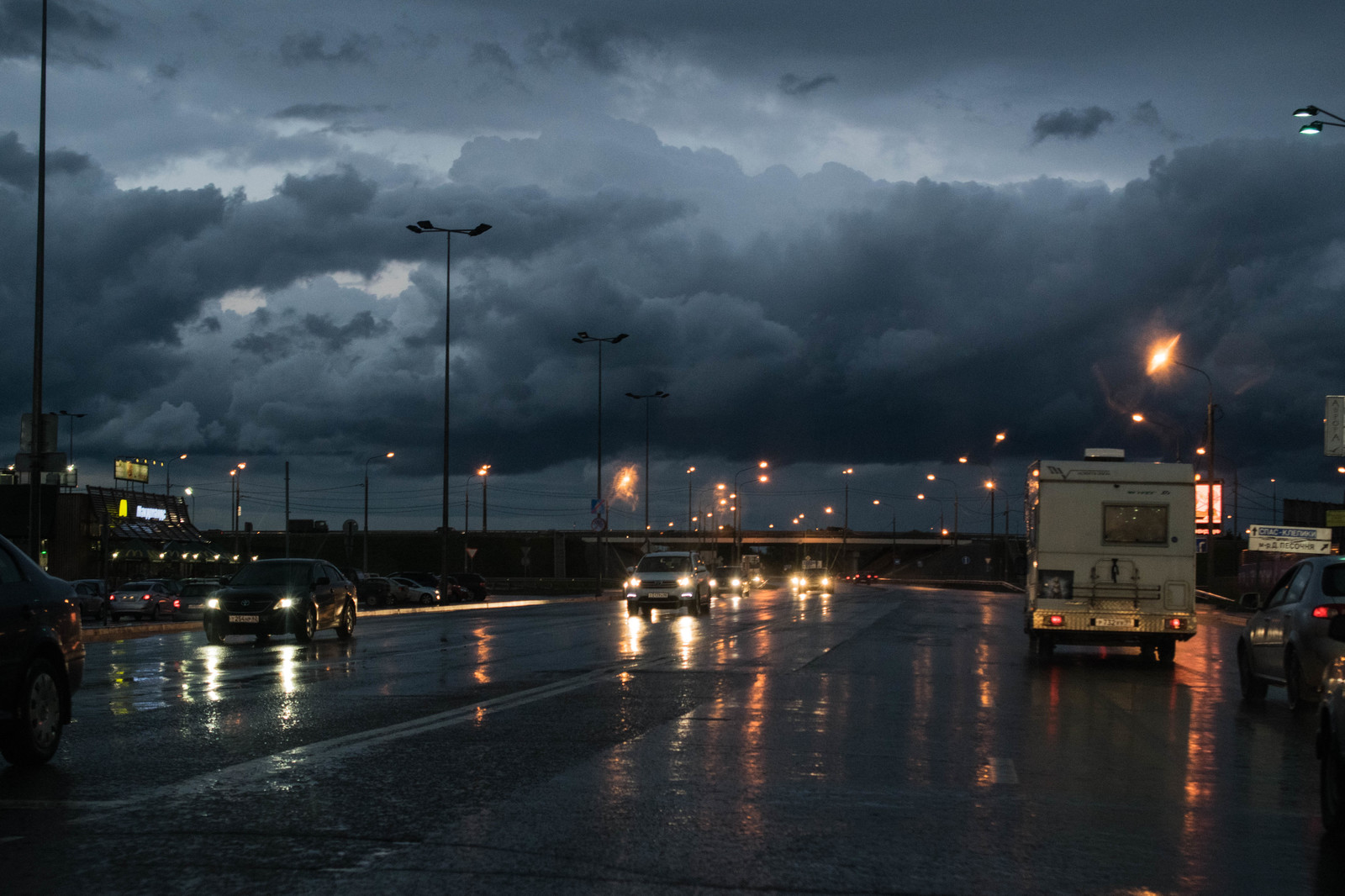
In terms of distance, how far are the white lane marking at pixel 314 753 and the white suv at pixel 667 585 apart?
23178mm

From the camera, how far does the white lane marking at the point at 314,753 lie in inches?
311

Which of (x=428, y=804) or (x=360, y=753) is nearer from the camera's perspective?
(x=428, y=804)

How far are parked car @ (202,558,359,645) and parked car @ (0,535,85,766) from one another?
15098 mm

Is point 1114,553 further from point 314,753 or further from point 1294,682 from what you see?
point 314,753

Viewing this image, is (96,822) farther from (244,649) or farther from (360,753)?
(244,649)

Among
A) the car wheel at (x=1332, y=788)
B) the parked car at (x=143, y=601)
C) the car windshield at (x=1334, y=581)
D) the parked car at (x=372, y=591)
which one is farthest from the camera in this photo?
the parked car at (x=372, y=591)

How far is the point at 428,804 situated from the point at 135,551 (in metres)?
72.6

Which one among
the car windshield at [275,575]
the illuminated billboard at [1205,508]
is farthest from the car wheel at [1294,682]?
the illuminated billboard at [1205,508]

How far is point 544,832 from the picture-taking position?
6.88m

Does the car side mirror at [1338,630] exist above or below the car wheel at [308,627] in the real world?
above

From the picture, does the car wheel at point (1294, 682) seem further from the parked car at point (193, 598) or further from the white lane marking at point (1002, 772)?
the parked car at point (193, 598)

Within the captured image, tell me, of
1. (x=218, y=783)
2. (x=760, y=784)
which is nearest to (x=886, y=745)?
(x=760, y=784)

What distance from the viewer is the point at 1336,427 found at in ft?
135

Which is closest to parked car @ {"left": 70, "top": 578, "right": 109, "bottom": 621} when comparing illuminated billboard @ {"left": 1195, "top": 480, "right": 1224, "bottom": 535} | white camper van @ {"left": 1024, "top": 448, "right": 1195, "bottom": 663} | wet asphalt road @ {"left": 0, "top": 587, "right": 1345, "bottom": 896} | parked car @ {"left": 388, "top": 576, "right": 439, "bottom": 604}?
parked car @ {"left": 388, "top": 576, "right": 439, "bottom": 604}
